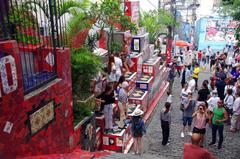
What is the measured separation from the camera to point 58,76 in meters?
6.13

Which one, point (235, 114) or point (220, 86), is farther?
point (220, 86)

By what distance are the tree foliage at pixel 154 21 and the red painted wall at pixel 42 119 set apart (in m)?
14.3

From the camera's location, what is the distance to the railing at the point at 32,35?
4.88 meters

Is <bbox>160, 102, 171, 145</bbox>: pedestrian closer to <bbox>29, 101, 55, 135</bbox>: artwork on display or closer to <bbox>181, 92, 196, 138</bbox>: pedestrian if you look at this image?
<bbox>181, 92, 196, 138</bbox>: pedestrian

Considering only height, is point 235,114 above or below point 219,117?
below

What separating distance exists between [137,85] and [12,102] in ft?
32.1

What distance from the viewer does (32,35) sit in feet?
18.5

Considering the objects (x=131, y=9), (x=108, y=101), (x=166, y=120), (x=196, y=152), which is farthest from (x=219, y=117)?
(x=131, y=9)

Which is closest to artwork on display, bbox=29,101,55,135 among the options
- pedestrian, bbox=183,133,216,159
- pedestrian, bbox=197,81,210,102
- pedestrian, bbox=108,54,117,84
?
pedestrian, bbox=183,133,216,159

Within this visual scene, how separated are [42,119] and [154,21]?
17129 mm

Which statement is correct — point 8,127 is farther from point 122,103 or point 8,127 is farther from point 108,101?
point 122,103

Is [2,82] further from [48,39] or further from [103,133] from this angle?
[103,133]

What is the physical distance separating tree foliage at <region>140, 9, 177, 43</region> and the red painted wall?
14301 millimetres

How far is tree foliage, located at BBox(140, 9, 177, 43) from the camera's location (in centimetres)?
→ 2055
